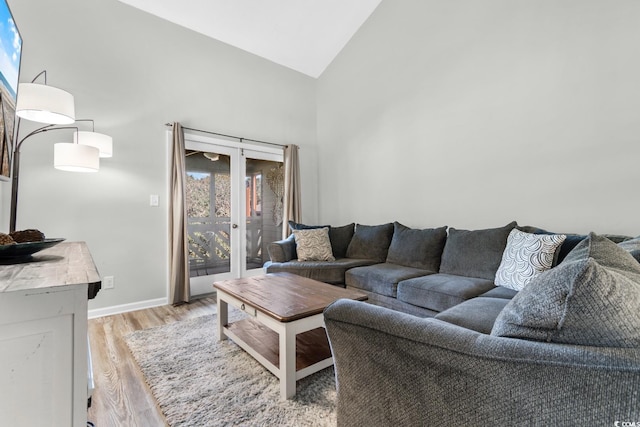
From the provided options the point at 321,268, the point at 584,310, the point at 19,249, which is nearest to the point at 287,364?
the point at 19,249

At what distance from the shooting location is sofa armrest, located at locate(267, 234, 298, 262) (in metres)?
3.34

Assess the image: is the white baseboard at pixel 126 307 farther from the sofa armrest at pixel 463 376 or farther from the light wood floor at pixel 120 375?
the sofa armrest at pixel 463 376

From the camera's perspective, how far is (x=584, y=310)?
23.4 inches

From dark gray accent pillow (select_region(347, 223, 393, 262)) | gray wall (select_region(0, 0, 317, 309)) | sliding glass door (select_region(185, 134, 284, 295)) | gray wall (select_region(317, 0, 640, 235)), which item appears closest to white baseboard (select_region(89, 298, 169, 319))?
gray wall (select_region(0, 0, 317, 309))

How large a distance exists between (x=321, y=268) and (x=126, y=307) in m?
2.06

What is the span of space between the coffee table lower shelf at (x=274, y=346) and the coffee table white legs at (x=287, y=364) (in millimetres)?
85

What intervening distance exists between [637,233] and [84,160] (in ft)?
13.2

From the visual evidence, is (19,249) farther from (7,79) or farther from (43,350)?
(7,79)

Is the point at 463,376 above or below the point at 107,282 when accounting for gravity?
above

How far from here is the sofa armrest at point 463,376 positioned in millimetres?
518

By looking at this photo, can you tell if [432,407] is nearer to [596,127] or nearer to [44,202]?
[596,127]

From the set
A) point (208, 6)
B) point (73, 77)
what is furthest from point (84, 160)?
point (208, 6)

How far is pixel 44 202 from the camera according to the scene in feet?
8.51

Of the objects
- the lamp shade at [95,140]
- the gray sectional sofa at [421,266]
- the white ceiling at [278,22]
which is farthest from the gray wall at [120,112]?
the gray sectional sofa at [421,266]
